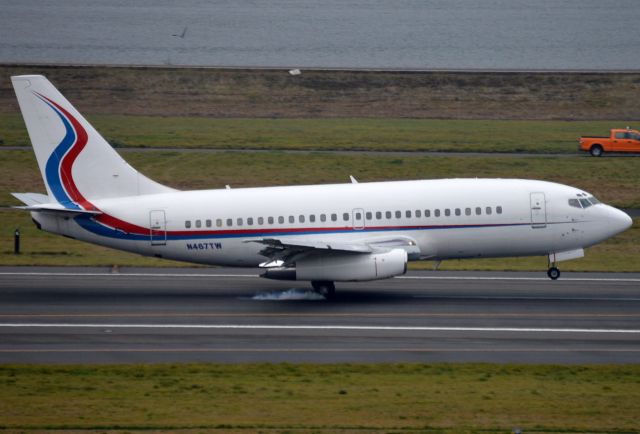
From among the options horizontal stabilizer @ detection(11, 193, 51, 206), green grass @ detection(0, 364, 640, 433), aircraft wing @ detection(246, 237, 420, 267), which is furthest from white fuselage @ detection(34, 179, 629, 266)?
green grass @ detection(0, 364, 640, 433)

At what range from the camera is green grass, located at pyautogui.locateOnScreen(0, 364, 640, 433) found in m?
22.7

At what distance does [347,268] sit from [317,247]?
1.36m

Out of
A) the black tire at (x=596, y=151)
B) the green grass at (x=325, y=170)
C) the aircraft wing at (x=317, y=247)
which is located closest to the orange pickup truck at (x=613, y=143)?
the black tire at (x=596, y=151)

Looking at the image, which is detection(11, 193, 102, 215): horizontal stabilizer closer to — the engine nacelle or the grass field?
the engine nacelle

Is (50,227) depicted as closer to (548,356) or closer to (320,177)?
(548,356)

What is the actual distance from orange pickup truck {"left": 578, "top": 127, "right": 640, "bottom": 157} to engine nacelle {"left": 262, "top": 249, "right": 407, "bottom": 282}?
3642 centimetres

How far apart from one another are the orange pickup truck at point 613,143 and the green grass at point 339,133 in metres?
1.15

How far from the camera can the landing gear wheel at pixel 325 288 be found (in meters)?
37.3

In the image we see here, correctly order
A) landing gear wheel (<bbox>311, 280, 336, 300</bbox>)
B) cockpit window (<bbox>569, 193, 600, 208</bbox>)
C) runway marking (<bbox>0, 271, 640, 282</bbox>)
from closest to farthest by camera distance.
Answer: landing gear wheel (<bbox>311, 280, 336, 300</bbox>) → cockpit window (<bbox>569, 193, 600, 208</bbox>) → runway marking (<bbox>0, 271, 640, 282</bbox>)

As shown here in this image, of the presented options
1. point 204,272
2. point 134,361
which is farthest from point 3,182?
point 134,361

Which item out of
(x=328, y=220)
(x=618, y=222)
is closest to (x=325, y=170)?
(x=328, y=220)

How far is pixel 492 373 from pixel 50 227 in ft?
57.3

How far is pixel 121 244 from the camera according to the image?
37.9 meters

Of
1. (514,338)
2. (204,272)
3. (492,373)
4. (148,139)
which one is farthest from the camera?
(148,139)
